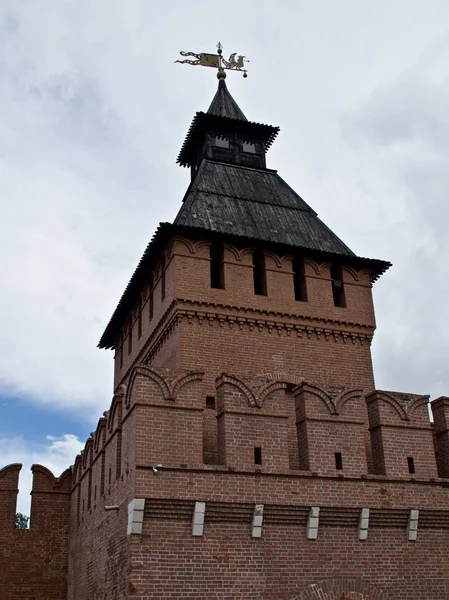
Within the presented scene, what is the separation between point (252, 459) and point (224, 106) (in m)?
15.1

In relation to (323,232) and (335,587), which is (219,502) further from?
(323,232)

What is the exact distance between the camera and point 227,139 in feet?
73.6

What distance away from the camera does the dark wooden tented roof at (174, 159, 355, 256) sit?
57.7 feet

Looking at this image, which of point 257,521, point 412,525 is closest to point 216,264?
point 257,521

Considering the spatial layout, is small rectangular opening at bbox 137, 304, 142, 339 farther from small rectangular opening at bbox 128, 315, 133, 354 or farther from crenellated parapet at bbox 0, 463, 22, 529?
crenellated parapet at bbox 0, 463, 22, 529

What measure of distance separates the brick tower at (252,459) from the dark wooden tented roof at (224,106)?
697cm

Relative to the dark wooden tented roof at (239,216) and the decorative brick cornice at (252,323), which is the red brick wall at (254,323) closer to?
the decorative brick cornice at (252,323)

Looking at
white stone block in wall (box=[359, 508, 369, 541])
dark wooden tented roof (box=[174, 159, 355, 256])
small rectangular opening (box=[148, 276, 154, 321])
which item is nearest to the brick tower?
white stone block in wall (box=[359, 508, 369, 541])

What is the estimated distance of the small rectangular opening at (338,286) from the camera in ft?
58.1

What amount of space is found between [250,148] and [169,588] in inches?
600

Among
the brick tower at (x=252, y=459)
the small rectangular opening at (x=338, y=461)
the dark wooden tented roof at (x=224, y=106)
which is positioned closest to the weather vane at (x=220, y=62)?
the dark wooden tented roof at (x=224, y=106)

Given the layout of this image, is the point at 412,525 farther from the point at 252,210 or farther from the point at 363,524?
the point at 252,210

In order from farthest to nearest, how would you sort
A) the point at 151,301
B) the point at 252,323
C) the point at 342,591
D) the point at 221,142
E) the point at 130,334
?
the point at 221,142
the point at 130,334
the point at 151,301
the point at 252,323
the point at 342,591

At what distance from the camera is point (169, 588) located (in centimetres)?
1070
